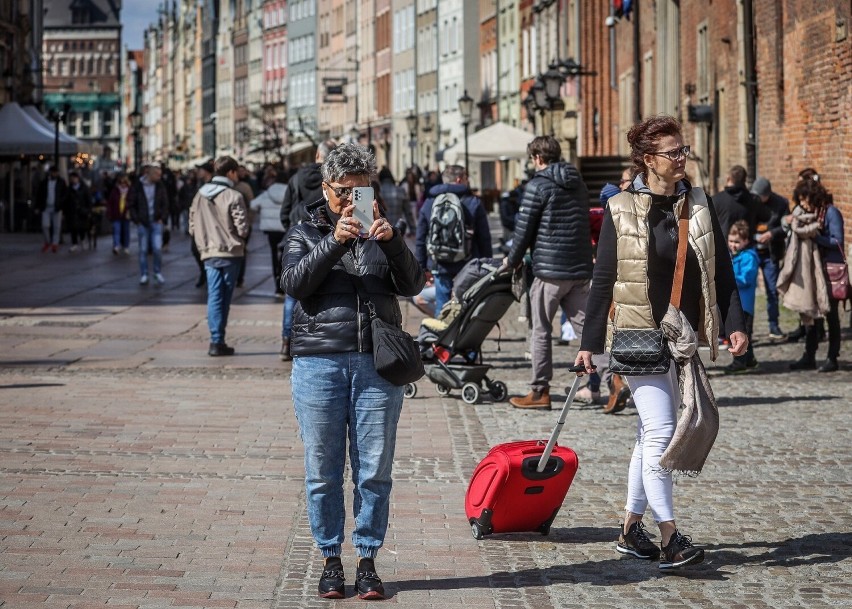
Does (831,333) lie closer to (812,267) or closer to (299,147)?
(812,267)

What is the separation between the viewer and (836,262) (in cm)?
1492

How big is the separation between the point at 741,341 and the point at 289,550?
207 cm

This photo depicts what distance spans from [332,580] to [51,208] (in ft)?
98.3

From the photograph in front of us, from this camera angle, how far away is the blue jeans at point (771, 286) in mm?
17391

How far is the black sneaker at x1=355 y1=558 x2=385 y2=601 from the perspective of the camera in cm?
651

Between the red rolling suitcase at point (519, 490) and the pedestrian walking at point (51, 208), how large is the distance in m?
28.5

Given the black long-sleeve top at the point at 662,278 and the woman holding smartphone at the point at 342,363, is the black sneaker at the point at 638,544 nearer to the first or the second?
the black long-sleeve top at the point at 662,278

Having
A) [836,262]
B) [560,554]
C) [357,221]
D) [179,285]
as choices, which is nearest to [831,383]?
[836,262]

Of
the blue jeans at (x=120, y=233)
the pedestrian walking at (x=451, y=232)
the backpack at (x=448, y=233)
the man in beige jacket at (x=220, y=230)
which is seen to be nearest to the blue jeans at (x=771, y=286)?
the pedestrian walking at (x=451, y=232)

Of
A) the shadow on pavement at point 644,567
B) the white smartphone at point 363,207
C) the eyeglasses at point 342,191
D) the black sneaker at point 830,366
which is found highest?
the eyeglasses at point 342,191

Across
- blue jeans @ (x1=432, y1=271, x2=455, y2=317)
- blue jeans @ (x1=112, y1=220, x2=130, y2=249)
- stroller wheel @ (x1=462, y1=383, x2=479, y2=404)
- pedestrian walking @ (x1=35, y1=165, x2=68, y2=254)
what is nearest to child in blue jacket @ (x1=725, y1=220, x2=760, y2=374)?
→ blue jeans @ (x1=432, y1=271, x2=455, y2=317)

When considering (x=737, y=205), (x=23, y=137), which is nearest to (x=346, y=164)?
(x=737, y=205)

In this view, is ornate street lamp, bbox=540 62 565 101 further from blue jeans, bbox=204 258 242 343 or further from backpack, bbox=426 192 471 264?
backpack, bbox=426 192 471 264

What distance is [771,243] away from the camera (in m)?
17.8
